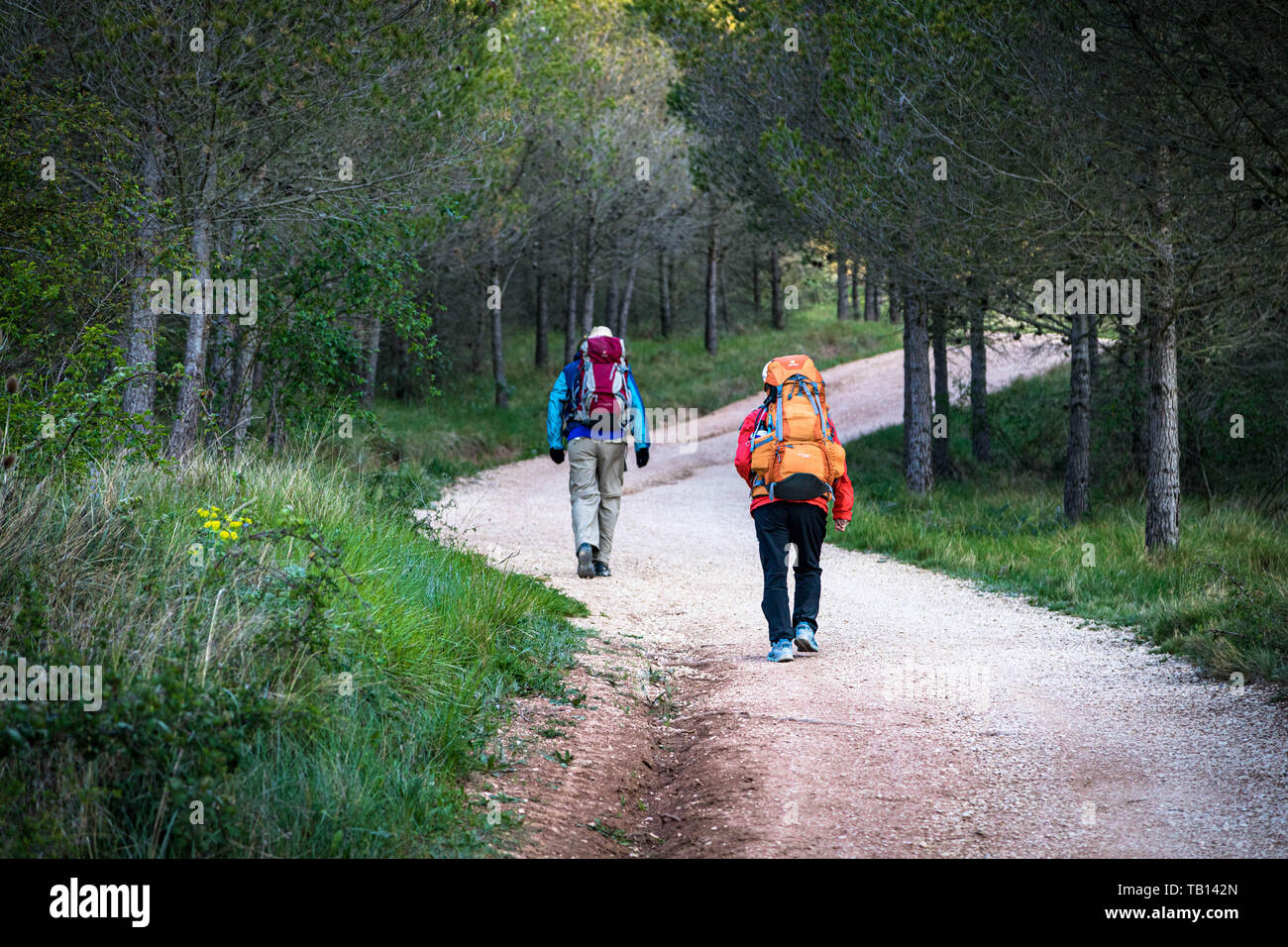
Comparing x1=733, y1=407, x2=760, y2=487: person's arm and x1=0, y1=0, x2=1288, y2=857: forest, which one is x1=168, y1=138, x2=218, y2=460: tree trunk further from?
x1=733, y1=407, x2=760, y2=487: person's arm

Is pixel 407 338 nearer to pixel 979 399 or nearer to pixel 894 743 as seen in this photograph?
pixel 894 743

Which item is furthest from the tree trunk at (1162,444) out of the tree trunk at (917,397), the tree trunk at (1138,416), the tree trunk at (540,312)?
the tree trunk at (540,312)

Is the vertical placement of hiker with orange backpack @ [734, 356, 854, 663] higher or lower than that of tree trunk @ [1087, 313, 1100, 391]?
lower

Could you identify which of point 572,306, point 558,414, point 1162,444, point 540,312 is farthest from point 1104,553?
point 540,312

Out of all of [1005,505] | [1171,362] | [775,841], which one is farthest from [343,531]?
[1005,505]

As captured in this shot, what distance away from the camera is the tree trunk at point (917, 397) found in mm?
16047

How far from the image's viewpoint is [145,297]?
9023 millimetres

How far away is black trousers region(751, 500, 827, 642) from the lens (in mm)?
6996

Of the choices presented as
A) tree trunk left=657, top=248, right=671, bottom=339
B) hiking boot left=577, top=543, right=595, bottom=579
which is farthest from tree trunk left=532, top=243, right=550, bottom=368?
hiking boot left=577, top=543, right=595, bottom=579

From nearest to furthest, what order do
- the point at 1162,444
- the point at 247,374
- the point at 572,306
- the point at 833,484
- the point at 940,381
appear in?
the point at 833,484 < the point at 1162,444 < the point at 247,374 < the point at 940,381 < the point at 572,306

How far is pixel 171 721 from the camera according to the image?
148 inches

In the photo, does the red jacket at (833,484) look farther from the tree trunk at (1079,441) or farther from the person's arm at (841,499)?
the tree trunk at (1079,441)

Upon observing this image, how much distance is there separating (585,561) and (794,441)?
3878mm

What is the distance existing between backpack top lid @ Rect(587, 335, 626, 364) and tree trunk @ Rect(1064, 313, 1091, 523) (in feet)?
22.2
